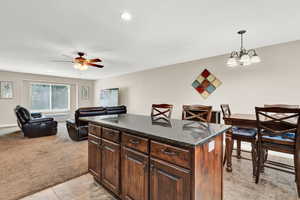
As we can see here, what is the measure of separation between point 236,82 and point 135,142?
3425mm

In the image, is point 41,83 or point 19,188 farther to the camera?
point 41,83

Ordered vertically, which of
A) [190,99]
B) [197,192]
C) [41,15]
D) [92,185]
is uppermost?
[41,15]

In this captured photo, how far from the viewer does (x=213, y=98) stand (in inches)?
160

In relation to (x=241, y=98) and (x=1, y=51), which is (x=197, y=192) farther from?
(x=1, y=51)

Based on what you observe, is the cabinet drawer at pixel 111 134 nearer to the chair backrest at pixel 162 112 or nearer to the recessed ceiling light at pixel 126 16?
the chair backrest at pixel 162 112

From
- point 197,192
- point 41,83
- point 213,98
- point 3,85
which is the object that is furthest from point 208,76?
point 3,85

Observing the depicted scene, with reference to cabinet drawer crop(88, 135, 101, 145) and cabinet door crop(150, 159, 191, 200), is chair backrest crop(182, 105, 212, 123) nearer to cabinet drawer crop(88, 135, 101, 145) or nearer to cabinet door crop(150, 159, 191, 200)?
cabinet door crop(150, 159, 191, 200)

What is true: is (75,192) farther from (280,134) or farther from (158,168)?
(280,134)

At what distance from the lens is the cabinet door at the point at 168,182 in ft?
3.44

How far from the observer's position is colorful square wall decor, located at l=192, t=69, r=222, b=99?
402cm

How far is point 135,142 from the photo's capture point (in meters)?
Result: 1.40

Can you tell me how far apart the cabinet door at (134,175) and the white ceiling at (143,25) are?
6.08 feet

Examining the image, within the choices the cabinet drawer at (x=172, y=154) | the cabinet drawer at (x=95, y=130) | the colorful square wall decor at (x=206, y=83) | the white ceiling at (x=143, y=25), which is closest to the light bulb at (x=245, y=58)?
the white ceiling at (x=143, y=25)

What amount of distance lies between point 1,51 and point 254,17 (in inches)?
221
